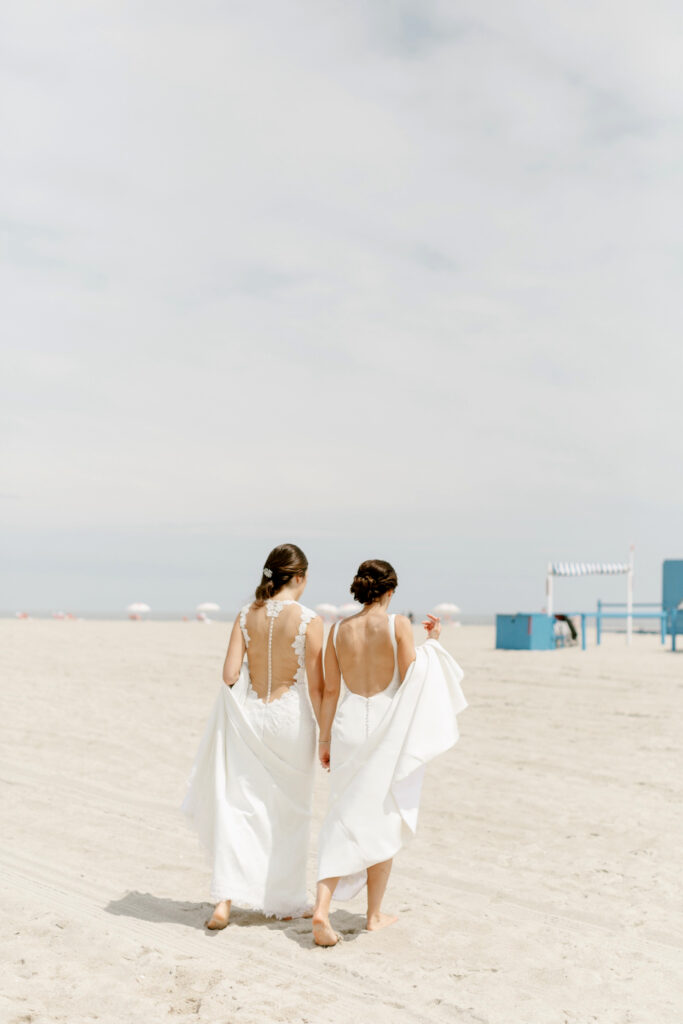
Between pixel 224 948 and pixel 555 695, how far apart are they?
29.7 feet

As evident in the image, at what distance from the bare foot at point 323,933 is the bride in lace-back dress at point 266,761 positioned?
1.09 ft

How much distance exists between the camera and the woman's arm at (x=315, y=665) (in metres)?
4.48

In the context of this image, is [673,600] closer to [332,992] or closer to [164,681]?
[164,681]

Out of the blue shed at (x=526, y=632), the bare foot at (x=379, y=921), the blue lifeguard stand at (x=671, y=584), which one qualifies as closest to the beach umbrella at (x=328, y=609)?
the blue lifeguard stand at (x=671, y=584)

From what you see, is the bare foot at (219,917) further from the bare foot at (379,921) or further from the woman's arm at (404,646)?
the woman's arm at (404,646)

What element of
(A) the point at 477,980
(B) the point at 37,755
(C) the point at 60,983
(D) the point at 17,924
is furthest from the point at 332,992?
(B) the point at 37,755

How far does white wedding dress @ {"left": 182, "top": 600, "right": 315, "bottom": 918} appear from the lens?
4.46 meters

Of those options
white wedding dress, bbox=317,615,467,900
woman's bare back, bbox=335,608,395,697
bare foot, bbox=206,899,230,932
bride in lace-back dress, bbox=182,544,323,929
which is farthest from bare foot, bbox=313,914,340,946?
woman's bare back, bbox=335,608,395,697

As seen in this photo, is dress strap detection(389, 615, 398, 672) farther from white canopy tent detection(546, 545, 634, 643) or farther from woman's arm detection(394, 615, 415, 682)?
white canopy tent detection(546, 545, 634, 643)

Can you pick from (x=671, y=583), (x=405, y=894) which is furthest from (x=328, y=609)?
(x=405, y=894)

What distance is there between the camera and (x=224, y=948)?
425 centimetres

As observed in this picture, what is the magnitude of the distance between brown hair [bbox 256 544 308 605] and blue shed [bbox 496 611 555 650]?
15.7m

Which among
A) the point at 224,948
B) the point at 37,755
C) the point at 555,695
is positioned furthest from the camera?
the point at 555,695

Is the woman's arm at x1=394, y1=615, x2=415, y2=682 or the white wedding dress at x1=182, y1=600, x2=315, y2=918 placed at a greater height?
the woman's arm at x1=394, y1=615, x2=415, y2=682
